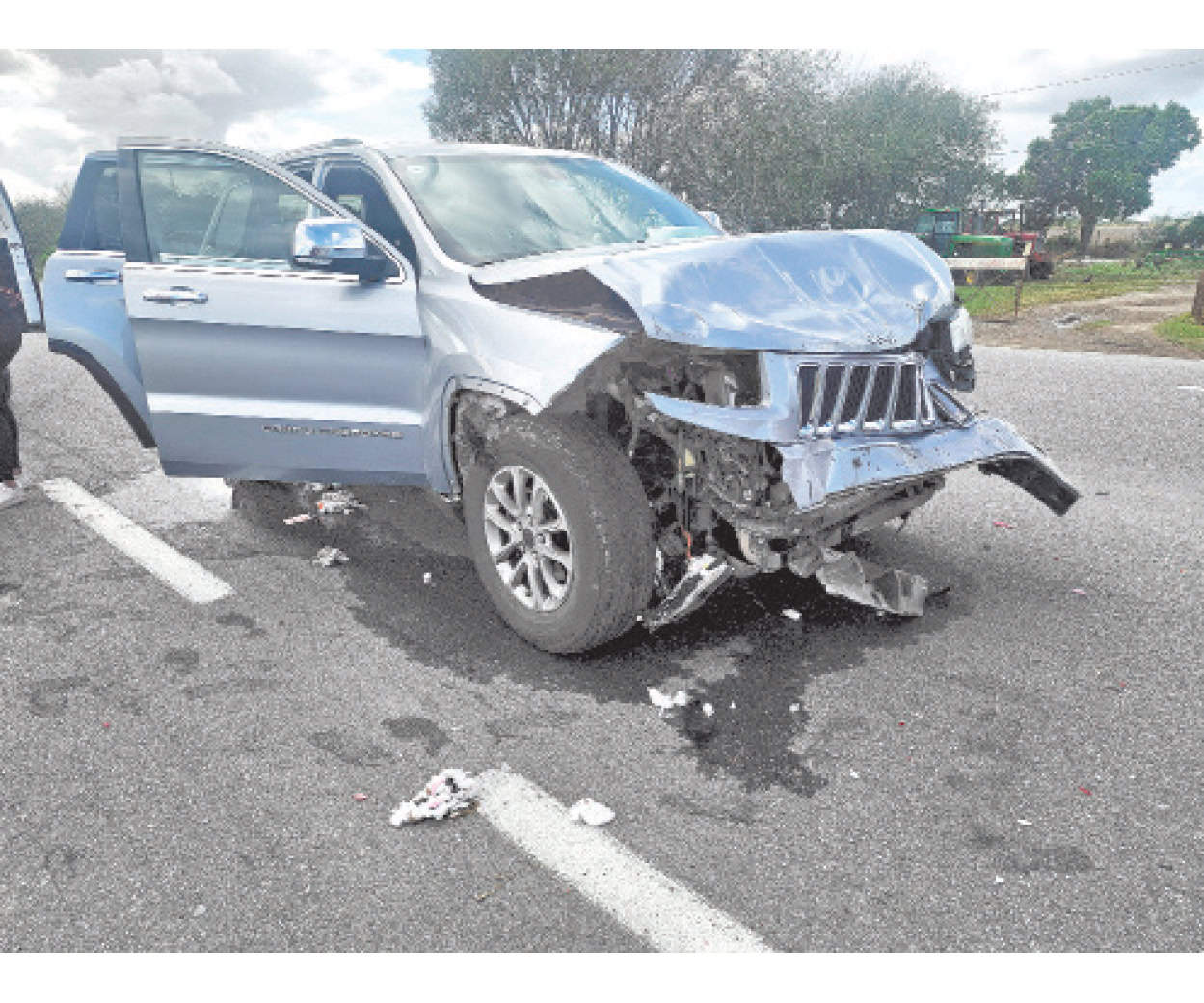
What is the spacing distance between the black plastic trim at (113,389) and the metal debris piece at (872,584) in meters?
3.18

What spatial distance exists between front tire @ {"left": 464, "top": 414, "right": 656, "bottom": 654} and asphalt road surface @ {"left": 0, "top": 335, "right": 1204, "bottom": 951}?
18 cm

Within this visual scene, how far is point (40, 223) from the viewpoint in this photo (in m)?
4.82

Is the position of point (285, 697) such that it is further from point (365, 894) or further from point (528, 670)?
point (365, 894)

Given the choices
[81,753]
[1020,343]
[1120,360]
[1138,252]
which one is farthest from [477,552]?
[1138,252]

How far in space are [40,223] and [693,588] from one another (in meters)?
3.89

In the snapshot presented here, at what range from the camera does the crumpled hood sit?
3041mm

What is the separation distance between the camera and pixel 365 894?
7.45ft

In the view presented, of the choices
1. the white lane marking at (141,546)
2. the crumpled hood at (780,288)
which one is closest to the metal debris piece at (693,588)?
the crumpled hood at (780,288)

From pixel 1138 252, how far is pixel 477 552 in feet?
126

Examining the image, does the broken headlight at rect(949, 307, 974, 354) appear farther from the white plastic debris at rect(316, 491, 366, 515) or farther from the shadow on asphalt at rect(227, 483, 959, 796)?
the white plastic debris at rect(316, 491, 366, 515)

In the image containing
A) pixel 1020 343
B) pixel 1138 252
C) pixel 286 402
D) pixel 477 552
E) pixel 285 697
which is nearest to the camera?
pixel 285 697

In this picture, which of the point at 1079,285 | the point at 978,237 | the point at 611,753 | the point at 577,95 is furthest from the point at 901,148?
the point at 611,753

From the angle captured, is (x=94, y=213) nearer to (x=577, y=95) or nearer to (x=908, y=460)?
(x=908, y=460)

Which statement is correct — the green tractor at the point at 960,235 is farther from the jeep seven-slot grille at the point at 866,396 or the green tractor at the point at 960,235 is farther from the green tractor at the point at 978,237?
the jeep seven-slot grille at the point at 866,396
